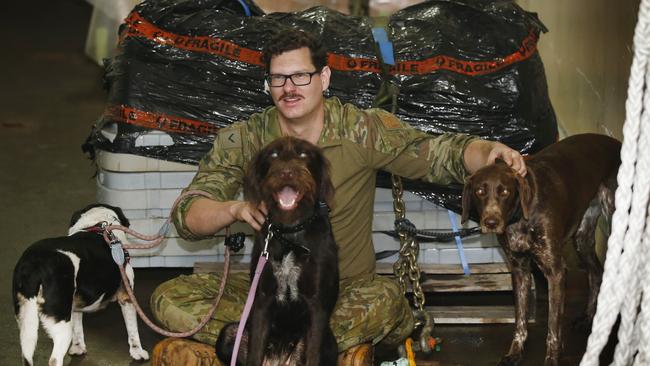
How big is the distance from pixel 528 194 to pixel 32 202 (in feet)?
12.0

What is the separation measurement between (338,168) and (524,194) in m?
0.70

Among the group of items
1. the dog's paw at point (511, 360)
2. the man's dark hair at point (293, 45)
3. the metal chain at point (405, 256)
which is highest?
the man's dark hair at point (293, 45)

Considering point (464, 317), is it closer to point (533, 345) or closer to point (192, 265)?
point (533, 345)

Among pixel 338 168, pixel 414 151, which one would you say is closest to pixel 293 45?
pixel 338 168

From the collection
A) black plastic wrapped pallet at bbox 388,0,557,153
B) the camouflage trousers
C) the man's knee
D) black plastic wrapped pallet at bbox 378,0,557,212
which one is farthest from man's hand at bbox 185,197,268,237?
black plastic wrapped pallet at bbox 388,0,557,153

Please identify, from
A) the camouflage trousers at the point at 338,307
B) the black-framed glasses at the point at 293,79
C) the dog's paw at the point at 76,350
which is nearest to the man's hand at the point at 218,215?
the camouflage trousers at the point at 338,307

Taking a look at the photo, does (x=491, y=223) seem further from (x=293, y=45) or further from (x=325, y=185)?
(x=293, y=45)

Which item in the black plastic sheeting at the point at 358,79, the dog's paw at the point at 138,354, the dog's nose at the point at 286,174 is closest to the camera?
the dog's nose at the point at 286,174

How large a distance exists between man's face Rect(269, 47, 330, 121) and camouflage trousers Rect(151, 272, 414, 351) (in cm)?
71

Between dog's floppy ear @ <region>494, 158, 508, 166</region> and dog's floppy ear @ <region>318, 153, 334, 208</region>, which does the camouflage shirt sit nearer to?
dog's floppy ear @ <region>494, 158, 508, 166</region>

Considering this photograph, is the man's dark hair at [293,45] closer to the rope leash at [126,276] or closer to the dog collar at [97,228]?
the rope leash at [126,276]

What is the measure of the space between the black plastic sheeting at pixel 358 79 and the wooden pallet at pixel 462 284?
339 millimetres

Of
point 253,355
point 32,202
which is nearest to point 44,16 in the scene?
point 32,202

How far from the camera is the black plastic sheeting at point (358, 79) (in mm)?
4871
